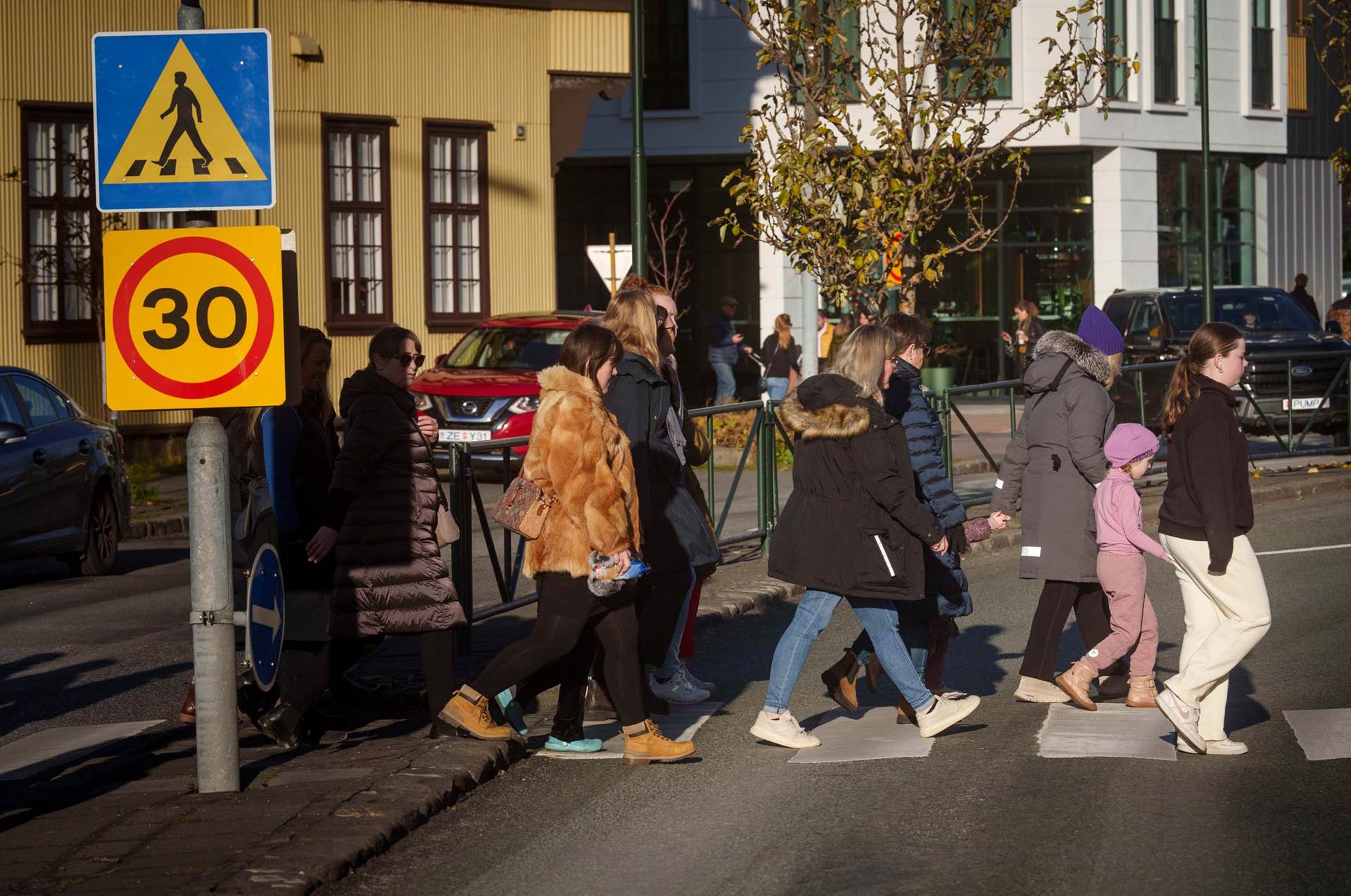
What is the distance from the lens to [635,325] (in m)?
8.23

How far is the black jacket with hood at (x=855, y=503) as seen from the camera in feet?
25.6

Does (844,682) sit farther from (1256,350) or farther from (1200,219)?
(1200,219)

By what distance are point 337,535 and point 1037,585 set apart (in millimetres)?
6512

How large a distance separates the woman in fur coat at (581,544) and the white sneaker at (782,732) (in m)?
0.38

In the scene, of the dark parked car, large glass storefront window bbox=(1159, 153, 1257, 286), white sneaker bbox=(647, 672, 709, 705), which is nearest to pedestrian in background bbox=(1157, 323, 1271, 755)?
white sneaker bbox=(647, 672, 709, 705)

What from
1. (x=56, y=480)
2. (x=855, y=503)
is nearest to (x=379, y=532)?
(x=855, y=503)

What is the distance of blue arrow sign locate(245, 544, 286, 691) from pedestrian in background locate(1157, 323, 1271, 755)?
11.3 ft

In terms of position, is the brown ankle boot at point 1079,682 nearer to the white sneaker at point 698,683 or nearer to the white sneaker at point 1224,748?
the white sneaker at point 1224,748

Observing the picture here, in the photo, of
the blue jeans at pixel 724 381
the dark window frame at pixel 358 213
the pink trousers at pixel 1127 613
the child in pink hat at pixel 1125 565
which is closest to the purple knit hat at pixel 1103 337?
the child in pink hat at pixel 1125 565

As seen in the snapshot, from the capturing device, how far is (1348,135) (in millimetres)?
41062

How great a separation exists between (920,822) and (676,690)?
8.39 feet

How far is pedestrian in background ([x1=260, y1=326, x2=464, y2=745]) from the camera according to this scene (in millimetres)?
7656

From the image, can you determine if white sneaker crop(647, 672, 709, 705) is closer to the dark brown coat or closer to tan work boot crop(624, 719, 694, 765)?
tan work boot crop(624, 719, 694, 765)

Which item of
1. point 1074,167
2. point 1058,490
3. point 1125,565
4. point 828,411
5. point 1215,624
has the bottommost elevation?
point 1215,624
